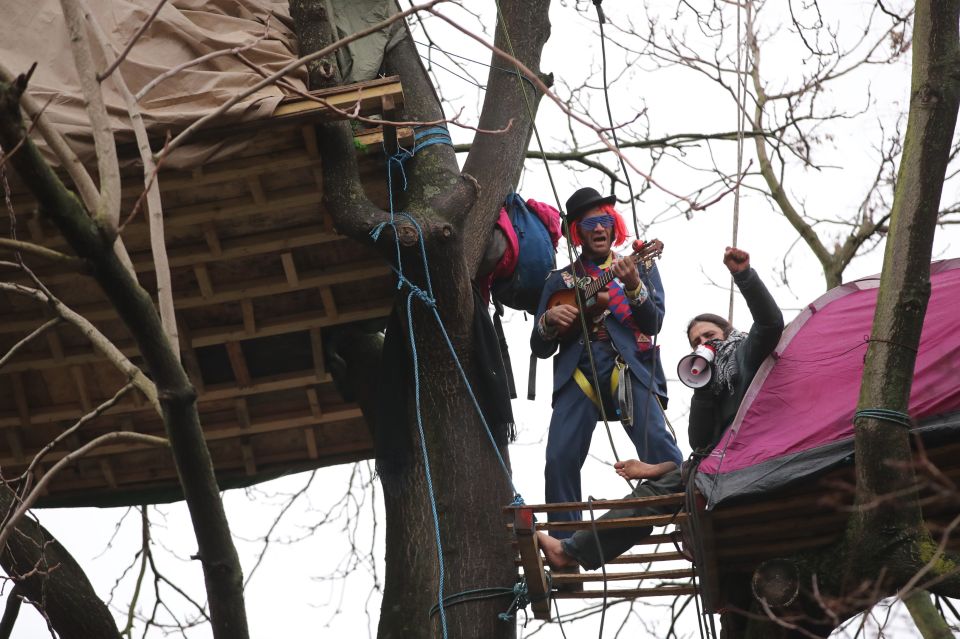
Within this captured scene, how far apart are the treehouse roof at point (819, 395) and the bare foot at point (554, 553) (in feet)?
2.48

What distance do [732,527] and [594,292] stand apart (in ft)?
4.69

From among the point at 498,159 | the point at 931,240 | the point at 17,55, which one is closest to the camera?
the point at 931,240

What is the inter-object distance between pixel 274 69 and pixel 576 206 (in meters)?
1.65

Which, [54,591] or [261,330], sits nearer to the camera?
[54,591]

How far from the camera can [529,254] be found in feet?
18.6

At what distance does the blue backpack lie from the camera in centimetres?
567

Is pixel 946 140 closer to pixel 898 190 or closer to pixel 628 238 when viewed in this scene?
pixel 898 190

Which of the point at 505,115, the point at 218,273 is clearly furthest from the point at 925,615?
the point at 218,273

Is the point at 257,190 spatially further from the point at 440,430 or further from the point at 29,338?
the point at 29,338

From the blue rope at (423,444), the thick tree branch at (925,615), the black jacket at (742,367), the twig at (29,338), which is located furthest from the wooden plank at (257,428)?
the thick tree branch at (925,615)

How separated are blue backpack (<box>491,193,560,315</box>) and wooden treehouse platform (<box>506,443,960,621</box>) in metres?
1.42

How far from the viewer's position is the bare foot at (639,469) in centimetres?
483

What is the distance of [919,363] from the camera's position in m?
4.36

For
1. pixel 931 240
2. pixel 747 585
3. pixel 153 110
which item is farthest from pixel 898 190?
pixel 153 110
